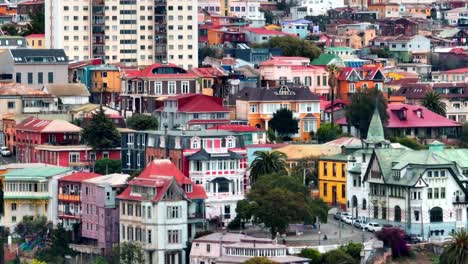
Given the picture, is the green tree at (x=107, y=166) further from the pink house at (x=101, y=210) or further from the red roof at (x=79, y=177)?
the pink house at (x=101, y=210)

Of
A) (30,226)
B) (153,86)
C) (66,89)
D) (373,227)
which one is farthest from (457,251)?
(153,86)

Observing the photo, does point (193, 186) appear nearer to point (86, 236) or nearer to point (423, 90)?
point (86, 236)

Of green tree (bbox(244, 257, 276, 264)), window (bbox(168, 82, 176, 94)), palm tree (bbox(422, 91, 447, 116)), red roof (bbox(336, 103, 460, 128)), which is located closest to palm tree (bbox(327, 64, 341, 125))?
red roof (bbox(336, 103, 460, 128))

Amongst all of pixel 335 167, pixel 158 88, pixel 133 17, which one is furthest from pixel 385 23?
pixel 335 167

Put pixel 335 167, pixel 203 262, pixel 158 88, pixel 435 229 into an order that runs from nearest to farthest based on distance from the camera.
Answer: pixel 203 262 → pixel 435 229 → pixel 335 167 → pixel 158 88

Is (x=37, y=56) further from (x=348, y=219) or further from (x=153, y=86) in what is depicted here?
(x=348, y=219)

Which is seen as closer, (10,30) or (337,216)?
(337,216)

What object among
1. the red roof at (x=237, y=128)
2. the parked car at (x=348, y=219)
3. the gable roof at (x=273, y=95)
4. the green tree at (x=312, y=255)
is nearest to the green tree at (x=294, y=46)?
the gable roof at (x=273, y=95)

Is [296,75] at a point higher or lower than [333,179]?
higher
